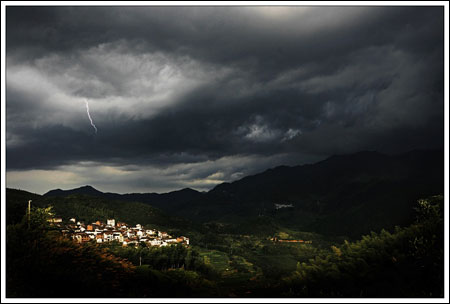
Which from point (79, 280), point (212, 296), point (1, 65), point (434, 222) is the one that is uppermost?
point (1, 65)

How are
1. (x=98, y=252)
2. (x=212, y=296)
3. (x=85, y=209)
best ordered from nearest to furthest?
(x=212, y=296) < (x=98, y=252) < (x=85, y=209)

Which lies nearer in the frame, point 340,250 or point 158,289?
point 158,289

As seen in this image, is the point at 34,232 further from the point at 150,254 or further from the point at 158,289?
the point at 150,254

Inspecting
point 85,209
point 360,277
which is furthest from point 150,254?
point 85,209

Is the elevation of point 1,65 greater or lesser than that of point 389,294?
greater

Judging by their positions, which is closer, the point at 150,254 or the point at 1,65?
the point at 1,65

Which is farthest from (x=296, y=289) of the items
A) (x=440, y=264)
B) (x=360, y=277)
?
(x=440, y=264)

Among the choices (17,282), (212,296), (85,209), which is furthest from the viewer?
(85,209)

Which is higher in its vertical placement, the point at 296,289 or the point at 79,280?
the point at 79,280

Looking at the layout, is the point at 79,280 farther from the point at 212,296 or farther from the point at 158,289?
the point at 212,296
